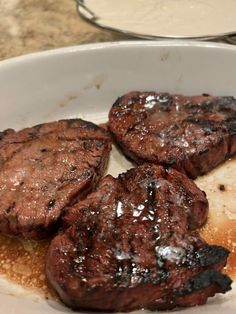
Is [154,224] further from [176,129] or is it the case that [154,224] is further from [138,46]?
[138,46]

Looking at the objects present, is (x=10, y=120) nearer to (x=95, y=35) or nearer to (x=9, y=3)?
(x=95, y=35)

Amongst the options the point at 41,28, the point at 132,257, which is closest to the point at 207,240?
the point at 132,257

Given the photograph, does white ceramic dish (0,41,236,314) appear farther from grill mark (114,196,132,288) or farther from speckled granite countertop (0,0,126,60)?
grill mark (114,196,132,288)

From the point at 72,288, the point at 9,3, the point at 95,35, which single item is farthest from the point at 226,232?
the point at 9,3

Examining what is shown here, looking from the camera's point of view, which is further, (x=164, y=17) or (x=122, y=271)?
(x=164, y=17)

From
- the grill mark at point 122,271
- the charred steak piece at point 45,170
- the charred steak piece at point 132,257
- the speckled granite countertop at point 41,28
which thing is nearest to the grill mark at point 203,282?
the charred steak piece at point 132,257

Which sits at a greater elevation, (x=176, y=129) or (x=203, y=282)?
(x=176, y=129)
